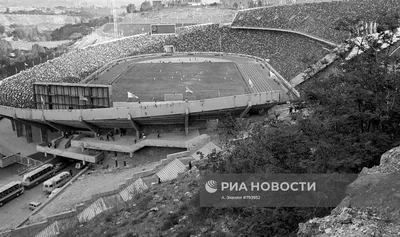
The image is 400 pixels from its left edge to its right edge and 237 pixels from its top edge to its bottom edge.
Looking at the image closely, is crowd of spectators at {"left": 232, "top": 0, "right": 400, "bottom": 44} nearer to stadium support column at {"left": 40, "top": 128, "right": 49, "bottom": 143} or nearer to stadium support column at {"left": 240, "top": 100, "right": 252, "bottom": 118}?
stadium support column at {"left": 240, "top": 100, "right": 252, "bottom": 118}

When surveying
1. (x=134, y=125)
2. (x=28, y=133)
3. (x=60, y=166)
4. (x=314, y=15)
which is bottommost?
(x=60, y=166)

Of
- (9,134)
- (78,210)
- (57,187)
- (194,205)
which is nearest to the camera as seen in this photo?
(194,205)

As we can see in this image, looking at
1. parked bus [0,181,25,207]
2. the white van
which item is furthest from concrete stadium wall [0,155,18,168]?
the white van

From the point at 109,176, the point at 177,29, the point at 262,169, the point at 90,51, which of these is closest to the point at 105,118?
the point at 109,176

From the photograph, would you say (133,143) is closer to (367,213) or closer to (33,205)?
(33,205)

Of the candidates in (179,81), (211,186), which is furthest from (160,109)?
(179,81)

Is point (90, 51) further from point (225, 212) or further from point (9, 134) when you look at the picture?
point (225, 212)
